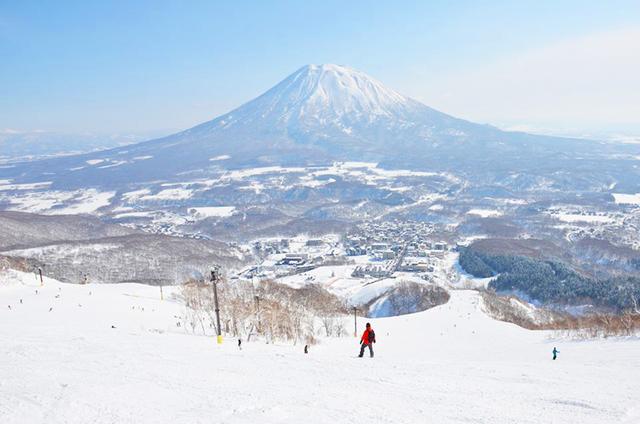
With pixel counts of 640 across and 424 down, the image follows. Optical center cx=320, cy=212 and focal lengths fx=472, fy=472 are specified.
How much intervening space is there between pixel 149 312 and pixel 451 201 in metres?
141

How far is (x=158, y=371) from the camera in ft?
34.7

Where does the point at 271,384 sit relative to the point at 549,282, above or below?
above

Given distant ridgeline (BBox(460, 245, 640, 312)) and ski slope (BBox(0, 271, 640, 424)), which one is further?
distant ridgeline (BBox(460, 245, 640, 312))

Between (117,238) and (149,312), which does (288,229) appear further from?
(149,312)

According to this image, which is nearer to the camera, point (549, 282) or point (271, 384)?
point (271, 384)

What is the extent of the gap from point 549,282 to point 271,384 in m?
68.5

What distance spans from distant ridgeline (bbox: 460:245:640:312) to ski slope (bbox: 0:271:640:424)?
1952 inches

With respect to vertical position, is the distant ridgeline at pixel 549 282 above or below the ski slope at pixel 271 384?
below

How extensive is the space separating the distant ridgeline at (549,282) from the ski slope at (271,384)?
49.6 metres

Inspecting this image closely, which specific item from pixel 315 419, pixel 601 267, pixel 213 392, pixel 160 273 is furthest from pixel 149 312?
pixel 601 267

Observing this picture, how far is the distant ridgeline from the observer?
59.6 m

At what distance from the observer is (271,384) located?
9.91 m

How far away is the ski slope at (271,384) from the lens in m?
7.84

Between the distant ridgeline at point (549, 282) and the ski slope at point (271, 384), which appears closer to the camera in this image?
the ski slope at point (271, 384)
